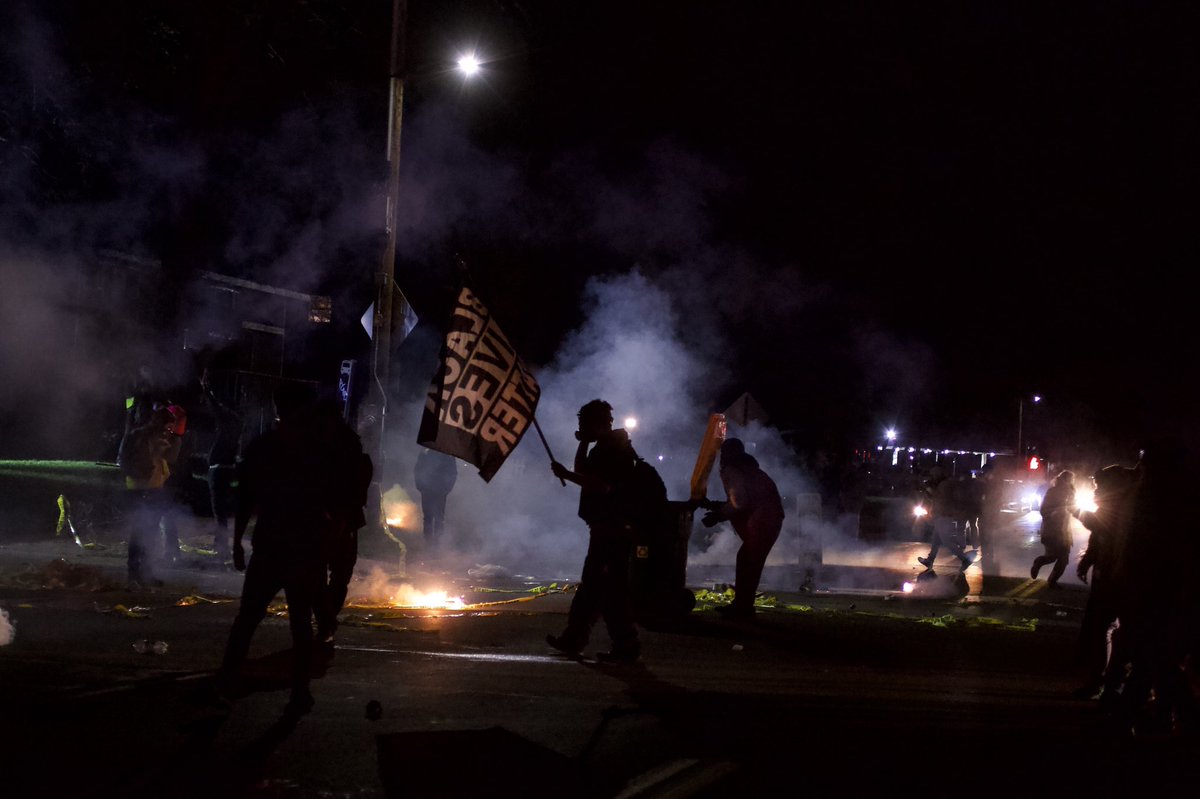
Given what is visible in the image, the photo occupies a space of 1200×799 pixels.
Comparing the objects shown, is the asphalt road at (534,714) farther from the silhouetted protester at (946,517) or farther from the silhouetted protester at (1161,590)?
the silhouetted protester at (946,517)

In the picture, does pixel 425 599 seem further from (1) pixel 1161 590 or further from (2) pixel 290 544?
(1) pixel 1161 590

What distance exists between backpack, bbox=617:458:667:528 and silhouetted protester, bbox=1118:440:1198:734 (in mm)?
3026

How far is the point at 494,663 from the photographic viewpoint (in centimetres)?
701

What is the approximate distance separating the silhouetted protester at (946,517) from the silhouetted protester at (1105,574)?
22.7ft

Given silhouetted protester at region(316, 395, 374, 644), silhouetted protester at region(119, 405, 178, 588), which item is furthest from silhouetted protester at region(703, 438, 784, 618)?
silhouetted protester at region(119, 405, 178, 588)

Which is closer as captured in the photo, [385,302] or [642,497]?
[642,497]

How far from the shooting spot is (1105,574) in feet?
22.5

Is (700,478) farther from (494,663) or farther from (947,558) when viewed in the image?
(947,558)

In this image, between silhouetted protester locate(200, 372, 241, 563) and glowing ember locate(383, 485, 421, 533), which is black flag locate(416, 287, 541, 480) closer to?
silhouetted protester locate(200, 372, 241, 563)

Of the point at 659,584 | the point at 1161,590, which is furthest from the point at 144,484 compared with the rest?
the point at 1161,590

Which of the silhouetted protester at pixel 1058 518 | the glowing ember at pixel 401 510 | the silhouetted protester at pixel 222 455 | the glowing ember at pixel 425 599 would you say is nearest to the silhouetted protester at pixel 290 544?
the glowing ember at pixel 425 599

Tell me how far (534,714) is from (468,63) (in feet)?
27.7

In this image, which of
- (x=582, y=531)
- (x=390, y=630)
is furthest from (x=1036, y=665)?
(x=582, y=531)

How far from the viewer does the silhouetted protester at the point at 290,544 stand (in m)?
5.18
